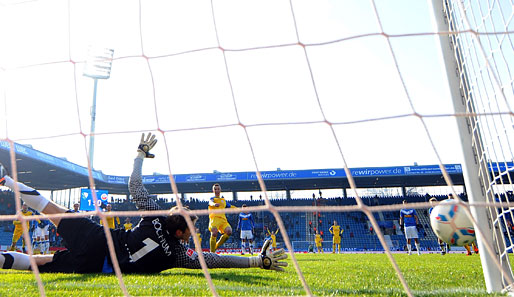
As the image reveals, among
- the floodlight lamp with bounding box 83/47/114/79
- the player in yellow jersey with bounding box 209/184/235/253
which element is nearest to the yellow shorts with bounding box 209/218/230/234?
the player in yellow jersey with bounding box 209/184/235/253

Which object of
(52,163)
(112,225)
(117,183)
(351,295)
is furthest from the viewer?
(117,183)

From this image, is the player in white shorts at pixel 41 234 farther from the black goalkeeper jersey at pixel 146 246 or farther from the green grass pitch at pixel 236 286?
the black goalkeeper jersey at pixel 146 246

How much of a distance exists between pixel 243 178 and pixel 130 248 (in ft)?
78.2

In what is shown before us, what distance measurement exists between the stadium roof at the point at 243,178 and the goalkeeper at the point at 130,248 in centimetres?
2050

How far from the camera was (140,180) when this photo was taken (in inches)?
154

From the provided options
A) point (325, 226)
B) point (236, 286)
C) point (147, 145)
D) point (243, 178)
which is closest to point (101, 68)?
point (243, 178)

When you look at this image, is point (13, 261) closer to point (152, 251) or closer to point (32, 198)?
A: point (32, 198)

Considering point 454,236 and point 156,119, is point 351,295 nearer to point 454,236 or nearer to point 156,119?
point 454,236

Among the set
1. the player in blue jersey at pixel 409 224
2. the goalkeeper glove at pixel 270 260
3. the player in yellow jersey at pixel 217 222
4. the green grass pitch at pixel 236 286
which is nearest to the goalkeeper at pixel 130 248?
the goalkeeper glove at pixel 270 260

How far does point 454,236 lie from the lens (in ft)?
11.6

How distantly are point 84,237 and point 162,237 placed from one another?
0.69 m

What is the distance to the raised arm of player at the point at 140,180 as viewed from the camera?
12.6 ft

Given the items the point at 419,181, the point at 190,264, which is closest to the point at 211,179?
the point at 419,181

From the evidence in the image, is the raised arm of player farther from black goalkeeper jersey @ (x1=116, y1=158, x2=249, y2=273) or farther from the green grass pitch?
the green grass pitch
